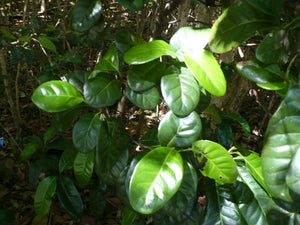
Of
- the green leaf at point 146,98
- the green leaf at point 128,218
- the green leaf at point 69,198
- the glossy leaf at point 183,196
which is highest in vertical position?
the green leaf at point 146,98

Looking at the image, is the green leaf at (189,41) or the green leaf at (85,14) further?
the green leaf at (85,14)

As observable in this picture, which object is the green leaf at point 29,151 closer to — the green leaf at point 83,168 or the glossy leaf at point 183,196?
the green leaf at point 83,168

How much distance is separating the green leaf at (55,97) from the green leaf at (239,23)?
502mm

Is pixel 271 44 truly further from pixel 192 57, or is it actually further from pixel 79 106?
pixel 79 106

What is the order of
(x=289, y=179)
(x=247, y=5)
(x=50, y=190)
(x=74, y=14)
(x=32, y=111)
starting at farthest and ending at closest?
(x=32, y=111) → (x=50, y=190) → (x=74, y=14) → (x=247, y=5) → (x=289, y=179)

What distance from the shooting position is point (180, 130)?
814 millimetres

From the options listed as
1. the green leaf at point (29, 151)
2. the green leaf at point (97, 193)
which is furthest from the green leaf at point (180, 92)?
the green leaf at point (29, 151)

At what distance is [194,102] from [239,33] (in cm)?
22

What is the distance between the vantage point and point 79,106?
97 centimetres

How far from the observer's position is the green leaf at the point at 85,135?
919 millimetres

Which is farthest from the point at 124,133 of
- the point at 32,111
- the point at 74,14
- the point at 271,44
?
the point at 32,111

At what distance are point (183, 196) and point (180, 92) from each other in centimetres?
32

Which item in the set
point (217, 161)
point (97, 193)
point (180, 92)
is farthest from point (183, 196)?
Answer: point (97, 193)

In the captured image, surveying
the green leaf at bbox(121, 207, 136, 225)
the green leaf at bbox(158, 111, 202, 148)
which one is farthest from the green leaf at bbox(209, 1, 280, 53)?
the green leaf at bbox(121, 207, 136, 225)
